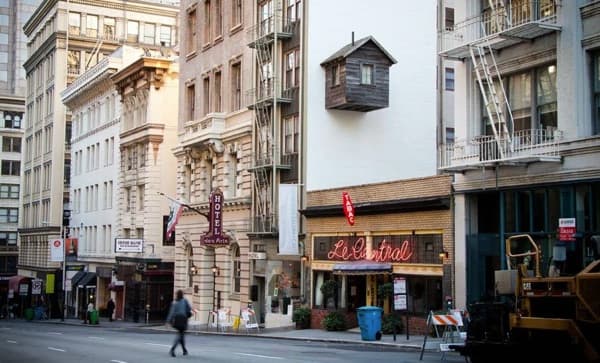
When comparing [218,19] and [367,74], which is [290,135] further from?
[218,19]

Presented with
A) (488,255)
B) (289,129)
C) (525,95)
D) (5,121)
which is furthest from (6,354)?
(5,121)

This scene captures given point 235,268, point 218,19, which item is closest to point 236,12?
point 218,19

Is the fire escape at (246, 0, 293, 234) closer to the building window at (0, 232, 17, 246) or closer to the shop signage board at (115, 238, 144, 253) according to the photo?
the shop signage board at (115, 238, 144, 253)

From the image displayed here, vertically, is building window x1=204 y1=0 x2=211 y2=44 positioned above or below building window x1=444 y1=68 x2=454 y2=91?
above

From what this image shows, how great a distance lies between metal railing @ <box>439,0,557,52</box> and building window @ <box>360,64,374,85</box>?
344 inches

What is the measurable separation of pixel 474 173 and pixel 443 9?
17.5 metres

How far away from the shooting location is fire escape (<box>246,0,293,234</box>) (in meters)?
44.2

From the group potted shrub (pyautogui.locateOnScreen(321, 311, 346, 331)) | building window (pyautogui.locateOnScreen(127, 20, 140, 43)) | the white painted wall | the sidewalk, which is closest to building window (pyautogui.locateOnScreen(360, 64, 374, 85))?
the white painted wall

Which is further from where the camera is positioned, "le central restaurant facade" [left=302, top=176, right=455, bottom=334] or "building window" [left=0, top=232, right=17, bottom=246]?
"building window" [left=0, top=232, right=17, bottom=246]

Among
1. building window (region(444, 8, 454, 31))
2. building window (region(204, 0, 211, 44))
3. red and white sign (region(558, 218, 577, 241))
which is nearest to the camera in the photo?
red and white sign (region(558, 218, 577, 241))

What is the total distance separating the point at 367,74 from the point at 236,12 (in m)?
11.2

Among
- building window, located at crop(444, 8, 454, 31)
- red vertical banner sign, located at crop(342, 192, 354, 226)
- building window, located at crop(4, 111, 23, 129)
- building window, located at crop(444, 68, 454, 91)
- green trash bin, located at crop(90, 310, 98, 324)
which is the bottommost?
green trash bin, located at crop(90, 310, 98, 324)

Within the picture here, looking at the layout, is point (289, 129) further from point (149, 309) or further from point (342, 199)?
→ point (149, 309)

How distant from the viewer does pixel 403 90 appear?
44406mm
